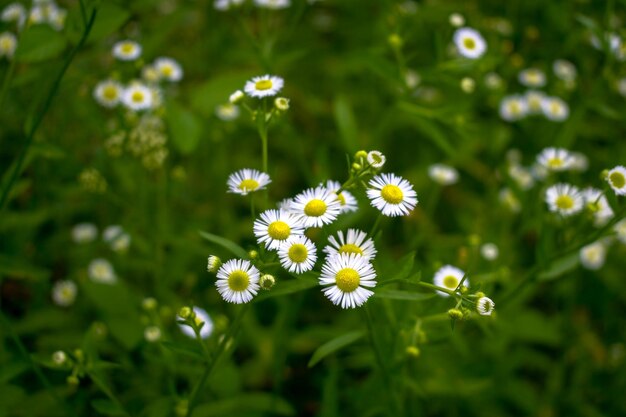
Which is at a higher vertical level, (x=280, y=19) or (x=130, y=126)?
(x=280, y=19)

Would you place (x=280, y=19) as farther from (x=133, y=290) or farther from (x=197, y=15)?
(x=133, y=290)

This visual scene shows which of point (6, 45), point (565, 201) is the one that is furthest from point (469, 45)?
point (6, 45)

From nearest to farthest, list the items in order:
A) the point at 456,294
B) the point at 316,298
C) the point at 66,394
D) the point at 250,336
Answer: the point at 456,294, the point at 66,394, the point at 250,336, the point at 316,298

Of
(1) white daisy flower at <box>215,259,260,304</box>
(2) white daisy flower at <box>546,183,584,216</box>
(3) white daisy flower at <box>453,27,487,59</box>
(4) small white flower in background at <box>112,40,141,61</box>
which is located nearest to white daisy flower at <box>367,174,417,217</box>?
(1) white daisy flower at <box>215,259,260,304</box>

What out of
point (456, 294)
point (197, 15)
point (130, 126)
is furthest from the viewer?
point (197, 15)

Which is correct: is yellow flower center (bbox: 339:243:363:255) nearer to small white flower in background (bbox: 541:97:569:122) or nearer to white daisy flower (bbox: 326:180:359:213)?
white daisy flower (bbox: 326:180:359:213)

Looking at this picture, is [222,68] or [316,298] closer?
[316,298]

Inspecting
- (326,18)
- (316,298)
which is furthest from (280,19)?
(316,298)

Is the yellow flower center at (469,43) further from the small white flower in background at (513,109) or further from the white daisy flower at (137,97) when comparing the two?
the white daisy flower at (137,97)
